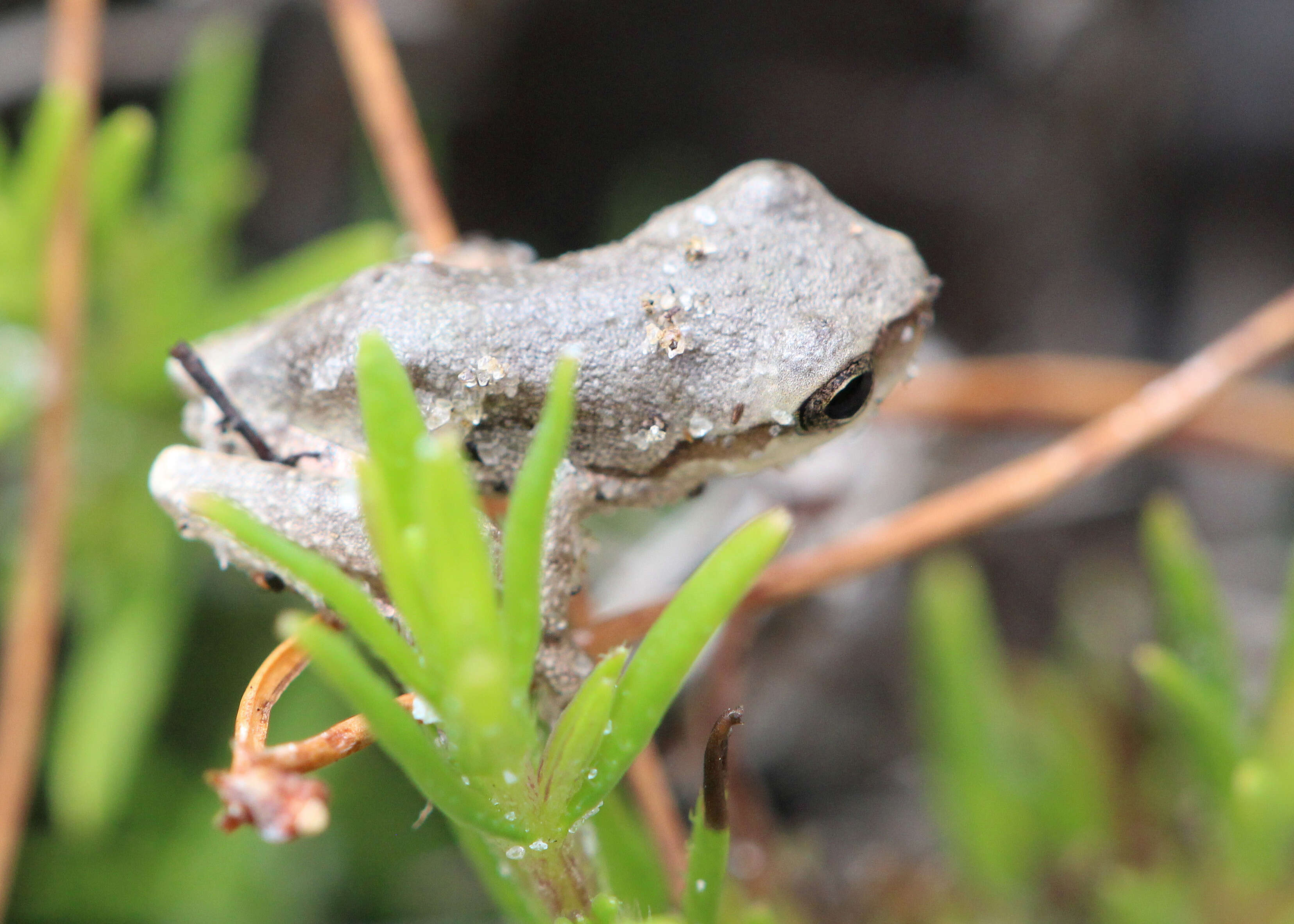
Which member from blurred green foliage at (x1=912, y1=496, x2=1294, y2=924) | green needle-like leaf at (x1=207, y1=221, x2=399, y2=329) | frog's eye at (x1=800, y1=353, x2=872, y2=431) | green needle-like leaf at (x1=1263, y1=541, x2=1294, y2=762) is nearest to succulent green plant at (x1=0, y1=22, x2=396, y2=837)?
green needle-like leaf at (x1=207, y1=221, x2=399, y2=329)

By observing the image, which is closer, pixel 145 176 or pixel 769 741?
pixel 769 741

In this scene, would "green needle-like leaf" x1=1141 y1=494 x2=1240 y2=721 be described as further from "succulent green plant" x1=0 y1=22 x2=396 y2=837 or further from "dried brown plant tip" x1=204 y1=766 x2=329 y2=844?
"succulent green plant" x1=0 y1=22 x2=396 y2=837

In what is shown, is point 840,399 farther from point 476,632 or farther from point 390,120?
point 390,120

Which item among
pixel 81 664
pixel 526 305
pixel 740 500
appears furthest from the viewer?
pixel 740 500

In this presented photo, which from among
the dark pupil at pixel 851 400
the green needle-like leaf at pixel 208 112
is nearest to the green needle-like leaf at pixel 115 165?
the green needle-like leaf at pixel 208 112

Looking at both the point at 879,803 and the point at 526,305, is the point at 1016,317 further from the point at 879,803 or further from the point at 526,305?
the point at 526,305

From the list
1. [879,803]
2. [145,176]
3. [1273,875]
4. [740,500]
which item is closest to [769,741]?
[879,803]

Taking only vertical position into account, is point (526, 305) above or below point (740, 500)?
above
